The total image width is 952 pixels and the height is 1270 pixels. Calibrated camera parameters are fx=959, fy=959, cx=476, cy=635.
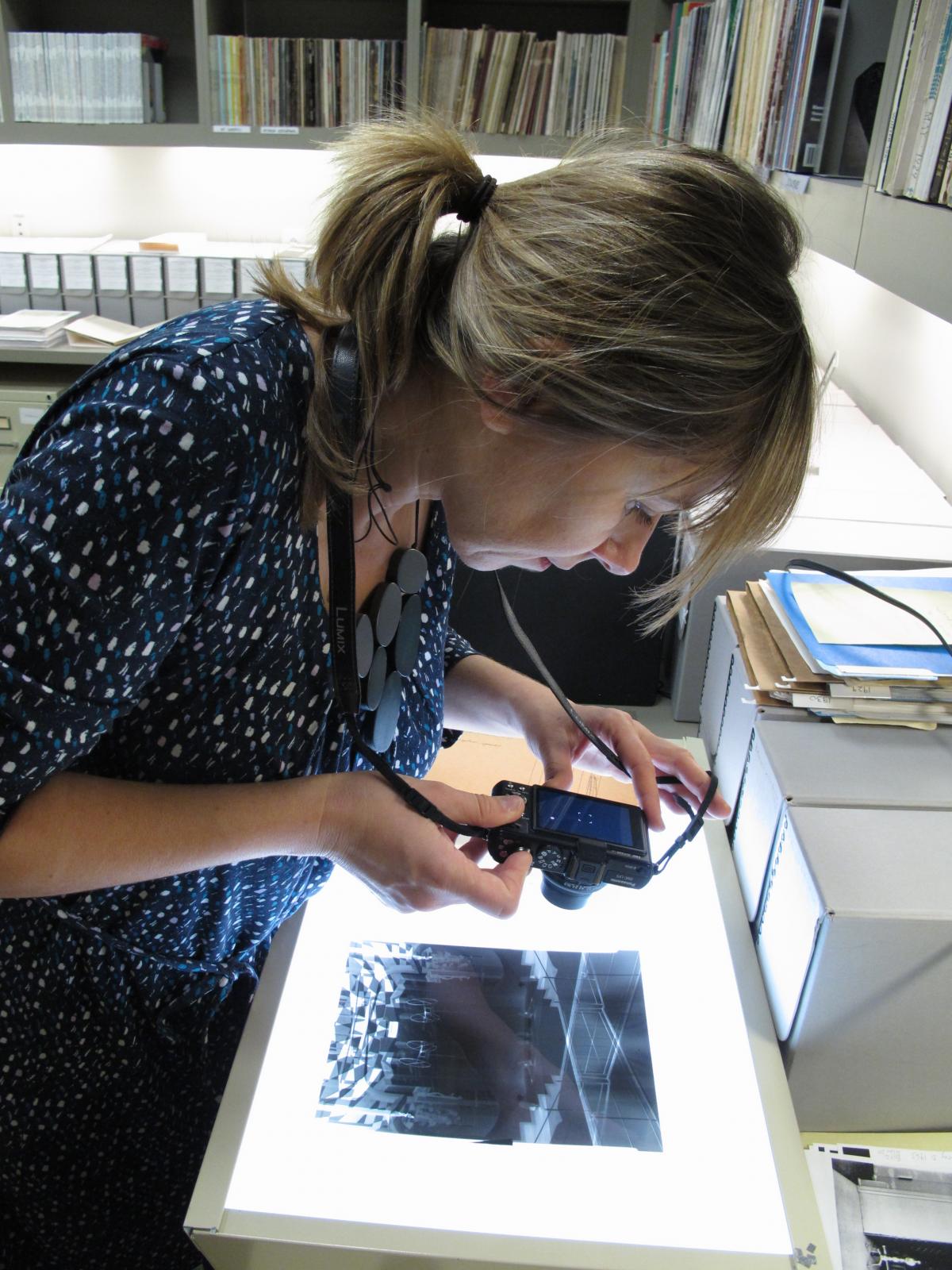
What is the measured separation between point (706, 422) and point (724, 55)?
1.77 m

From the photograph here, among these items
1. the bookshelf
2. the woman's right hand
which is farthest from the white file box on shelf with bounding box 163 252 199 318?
the woman's right hand

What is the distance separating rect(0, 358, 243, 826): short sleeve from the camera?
555mm

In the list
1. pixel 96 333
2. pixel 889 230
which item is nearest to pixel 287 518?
pixel 889 230

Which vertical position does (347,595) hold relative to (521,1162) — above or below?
above

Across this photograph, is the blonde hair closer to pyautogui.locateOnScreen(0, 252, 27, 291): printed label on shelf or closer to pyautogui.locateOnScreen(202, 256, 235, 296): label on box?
pyautogui.locateOnScreen(202, 256, 235, 296): label on box

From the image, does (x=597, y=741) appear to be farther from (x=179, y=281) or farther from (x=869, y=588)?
(x=179, y=281)

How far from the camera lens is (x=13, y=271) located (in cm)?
303

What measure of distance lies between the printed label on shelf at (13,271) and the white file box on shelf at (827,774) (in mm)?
2916

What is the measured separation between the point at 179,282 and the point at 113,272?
0.21 metres

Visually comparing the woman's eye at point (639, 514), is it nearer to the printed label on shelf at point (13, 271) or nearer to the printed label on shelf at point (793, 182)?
the printed label on shelf at point (793, 182)

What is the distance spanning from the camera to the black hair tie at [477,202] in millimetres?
726

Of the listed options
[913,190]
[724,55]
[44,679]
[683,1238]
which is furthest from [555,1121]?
[724,55]

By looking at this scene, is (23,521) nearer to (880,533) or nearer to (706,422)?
(706,422)

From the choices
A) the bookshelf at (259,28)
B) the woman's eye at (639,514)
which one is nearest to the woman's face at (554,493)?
the woman's eye at (639,514)
